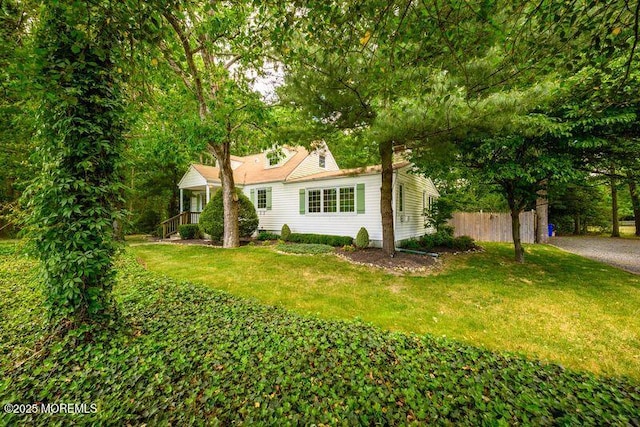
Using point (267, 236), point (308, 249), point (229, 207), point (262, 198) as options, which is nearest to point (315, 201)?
point (308, 249)

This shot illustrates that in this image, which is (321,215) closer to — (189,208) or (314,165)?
(314,165)

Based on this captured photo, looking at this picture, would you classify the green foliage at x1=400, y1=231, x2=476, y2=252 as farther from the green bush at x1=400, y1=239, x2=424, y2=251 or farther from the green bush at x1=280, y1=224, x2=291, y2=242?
the green bush at x1=280, y1=224, x2=291, y2=242

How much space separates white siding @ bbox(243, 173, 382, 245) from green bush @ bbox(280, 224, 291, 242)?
42 cm

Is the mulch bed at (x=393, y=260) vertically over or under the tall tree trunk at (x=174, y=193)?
under

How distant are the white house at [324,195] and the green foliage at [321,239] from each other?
0.50 metres

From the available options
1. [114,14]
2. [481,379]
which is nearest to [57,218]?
[114,14]

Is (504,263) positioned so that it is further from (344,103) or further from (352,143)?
(344,103)

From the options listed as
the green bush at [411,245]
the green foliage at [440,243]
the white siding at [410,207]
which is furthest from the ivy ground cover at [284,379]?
the green foliage at [440,243]

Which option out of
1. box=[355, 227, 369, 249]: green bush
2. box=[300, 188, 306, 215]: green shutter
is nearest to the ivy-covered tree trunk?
box=[355, 227, 369, 249]: green bush

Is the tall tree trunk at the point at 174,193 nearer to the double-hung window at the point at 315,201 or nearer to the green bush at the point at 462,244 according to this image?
the double-hung window at the point at 315,201

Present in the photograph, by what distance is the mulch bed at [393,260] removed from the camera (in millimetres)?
7512

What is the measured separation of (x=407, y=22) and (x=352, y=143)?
5451mm

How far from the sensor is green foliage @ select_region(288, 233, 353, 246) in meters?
10.9

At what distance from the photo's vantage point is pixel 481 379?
2490mm
